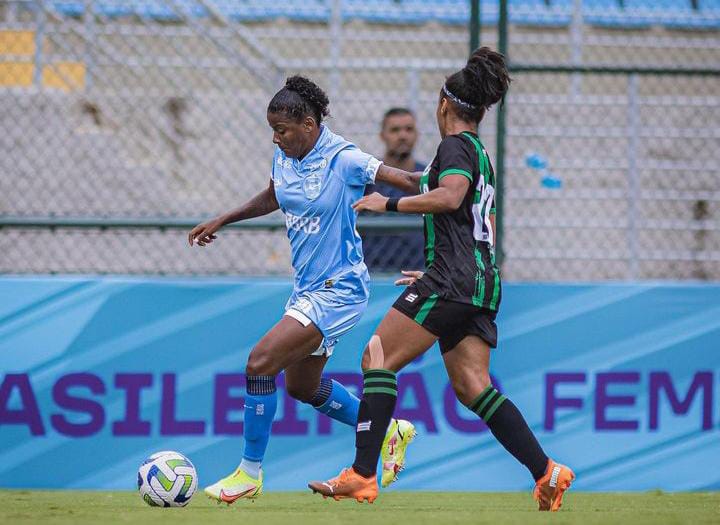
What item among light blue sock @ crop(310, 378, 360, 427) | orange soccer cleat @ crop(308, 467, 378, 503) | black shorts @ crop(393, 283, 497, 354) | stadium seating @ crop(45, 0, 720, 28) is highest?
stadium seating @ crop(45, 0, 720, 28)

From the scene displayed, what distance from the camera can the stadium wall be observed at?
23.7 ft

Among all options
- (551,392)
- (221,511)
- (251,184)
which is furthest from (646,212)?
(221,511)

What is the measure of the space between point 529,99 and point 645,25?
6.48ft

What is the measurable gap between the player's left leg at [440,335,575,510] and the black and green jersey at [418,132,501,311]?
266 mm

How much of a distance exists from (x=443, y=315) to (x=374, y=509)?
1138 millimetres

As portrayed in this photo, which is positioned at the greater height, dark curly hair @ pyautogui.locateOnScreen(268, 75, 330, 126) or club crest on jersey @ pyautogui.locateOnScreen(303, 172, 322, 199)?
dark curly hair @ pyautogui.locateOnScreen(268, 75, 330, 126)

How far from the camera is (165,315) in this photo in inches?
289

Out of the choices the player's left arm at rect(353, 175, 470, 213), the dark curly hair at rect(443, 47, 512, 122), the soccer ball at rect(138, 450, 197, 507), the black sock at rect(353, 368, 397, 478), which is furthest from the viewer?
the soccer ball at rect(138, 450, 197, 507)

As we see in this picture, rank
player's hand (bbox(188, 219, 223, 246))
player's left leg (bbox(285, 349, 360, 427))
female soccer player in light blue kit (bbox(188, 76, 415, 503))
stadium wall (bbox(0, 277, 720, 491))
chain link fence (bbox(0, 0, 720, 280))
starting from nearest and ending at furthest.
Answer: female soccer player in light blue kit (bbox(188, 76, 415, 503)) < player's left leg (bbox(285, 349, 360, 427)) < player's hand (bbox(188, 219, 223, 246)) < stadium wall (bbox(0, 277, 720, 491)) < chain link fence (bbox(0, 0, 720, 280))

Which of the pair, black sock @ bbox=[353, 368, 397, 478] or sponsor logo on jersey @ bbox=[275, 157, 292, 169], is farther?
sponsor logo on jersey @ bbox=[275, 157, 292, 169]

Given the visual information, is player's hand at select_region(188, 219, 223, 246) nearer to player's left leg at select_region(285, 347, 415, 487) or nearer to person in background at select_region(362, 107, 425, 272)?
player's left leg at select_region(285, 347, 415, 487)

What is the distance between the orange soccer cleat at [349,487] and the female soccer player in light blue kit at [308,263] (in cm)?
50

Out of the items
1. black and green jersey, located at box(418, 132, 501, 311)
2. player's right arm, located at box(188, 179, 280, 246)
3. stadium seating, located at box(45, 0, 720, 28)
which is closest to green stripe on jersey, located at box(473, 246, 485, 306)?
black and green jersey, located at box(418, 132, 501, 311)

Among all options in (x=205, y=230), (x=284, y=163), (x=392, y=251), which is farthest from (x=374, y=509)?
(x=392, y=251)
